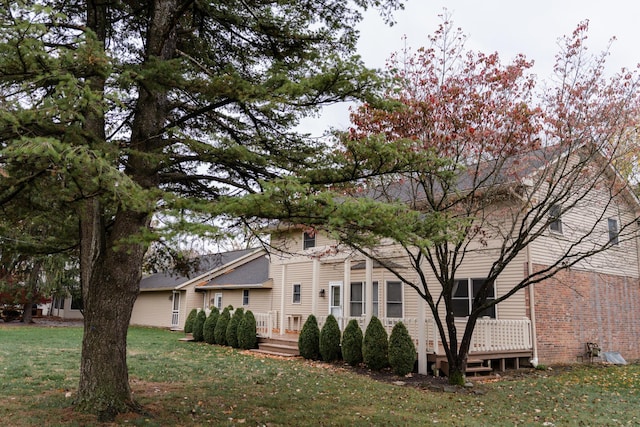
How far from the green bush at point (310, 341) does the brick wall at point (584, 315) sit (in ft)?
20.8

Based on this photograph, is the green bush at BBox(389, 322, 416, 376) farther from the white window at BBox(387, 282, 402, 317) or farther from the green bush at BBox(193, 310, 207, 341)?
the green bush at BBox(193, 310, 207, 341)

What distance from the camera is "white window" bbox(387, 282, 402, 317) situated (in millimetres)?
16297

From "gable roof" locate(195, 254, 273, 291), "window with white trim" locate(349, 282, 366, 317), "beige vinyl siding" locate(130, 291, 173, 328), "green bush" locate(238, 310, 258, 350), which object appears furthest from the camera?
"beige vinyl siding" locate(130, 291, 173, 328)

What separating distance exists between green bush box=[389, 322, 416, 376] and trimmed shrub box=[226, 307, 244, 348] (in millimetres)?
7521

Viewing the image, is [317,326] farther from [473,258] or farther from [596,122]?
[596,122]

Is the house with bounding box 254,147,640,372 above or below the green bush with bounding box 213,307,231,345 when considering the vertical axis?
above

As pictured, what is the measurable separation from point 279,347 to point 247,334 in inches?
66.5

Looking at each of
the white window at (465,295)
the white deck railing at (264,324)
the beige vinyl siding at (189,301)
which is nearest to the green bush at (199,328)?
the white deck railing at (264,324)

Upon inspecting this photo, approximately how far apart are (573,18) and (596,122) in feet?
8.08

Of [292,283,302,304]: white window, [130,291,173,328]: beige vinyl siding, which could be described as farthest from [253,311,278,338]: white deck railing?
[130,291,173,328]: beige vinyl siding

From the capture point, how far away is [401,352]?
11641 millimetres

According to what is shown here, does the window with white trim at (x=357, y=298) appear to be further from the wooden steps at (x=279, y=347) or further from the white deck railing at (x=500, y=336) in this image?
the white deck railing at (x=500, y=336)

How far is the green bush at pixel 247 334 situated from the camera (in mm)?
16984

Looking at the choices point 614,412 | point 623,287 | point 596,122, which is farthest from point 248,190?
point 623,287
